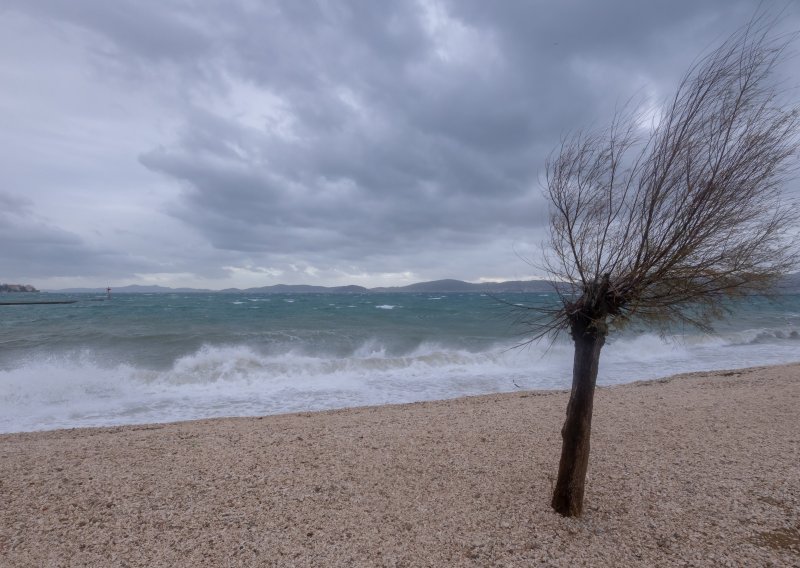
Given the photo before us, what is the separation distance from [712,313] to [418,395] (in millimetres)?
10062

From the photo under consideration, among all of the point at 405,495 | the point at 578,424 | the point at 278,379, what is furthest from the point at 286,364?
the point at 578,424

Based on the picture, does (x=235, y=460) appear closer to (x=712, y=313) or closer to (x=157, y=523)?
(x=157, y=523)

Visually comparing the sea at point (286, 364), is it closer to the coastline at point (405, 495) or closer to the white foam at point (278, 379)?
the white foam at point (278, 379)

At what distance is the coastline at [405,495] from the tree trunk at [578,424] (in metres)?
0.20

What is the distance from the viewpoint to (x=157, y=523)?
4.31 metres

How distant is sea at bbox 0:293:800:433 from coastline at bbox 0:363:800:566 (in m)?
1.81

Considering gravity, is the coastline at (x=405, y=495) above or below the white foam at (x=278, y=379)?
above

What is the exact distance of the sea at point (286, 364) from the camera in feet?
38.6

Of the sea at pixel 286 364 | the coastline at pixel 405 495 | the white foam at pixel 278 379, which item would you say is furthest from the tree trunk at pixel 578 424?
the white foam at pixel 278 379

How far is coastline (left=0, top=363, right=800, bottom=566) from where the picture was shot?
150 inches

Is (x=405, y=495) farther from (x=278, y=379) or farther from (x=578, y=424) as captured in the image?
(x=278, y=379)

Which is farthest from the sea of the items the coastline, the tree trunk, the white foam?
the coastline

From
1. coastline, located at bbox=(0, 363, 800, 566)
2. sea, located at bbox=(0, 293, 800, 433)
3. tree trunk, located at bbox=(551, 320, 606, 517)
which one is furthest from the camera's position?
sea, located at bbox=(0, 293, 800, 433)

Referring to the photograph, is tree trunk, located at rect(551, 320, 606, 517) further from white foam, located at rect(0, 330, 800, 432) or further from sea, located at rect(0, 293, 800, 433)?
white foam, located at rect(0, 330, 800, 432)
